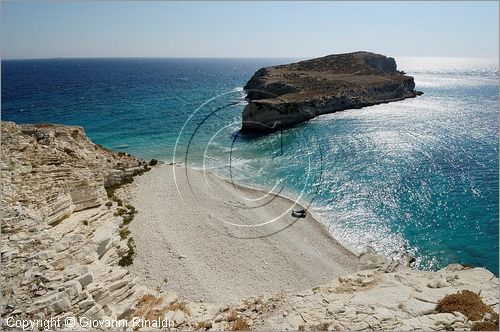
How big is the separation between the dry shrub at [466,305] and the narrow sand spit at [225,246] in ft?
34.9

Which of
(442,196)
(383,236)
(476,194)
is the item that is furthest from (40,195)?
(476,194)

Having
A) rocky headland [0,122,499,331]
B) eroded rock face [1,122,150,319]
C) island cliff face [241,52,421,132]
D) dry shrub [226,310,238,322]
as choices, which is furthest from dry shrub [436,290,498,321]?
island cliff face [241,52,421,132]

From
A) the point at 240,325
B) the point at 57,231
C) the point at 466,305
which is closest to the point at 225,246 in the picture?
the point at 240,325

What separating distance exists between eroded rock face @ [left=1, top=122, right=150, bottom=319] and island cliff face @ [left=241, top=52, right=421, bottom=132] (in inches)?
1712

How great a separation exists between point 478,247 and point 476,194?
12.5 m

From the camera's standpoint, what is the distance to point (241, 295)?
85.4 feet

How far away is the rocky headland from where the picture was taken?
59.9ft

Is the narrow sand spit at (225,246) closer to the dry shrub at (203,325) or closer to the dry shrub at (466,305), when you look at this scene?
the dry shrub at (203,325)

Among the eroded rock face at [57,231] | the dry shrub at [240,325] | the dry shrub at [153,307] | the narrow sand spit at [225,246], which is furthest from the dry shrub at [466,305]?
the eroded rock face at [57,231]

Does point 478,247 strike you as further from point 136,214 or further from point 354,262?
point 136,214

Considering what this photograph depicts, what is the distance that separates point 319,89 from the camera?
9544 cm

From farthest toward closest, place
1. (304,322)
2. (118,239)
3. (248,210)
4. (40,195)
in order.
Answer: (248,210)
(118,239)
(40,195)
(304,322)

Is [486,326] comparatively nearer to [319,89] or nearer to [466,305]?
[466,305]

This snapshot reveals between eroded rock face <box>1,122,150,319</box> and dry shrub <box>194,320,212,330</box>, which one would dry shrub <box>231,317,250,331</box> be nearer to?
dry shrub <box>194,320,212,330</box>
